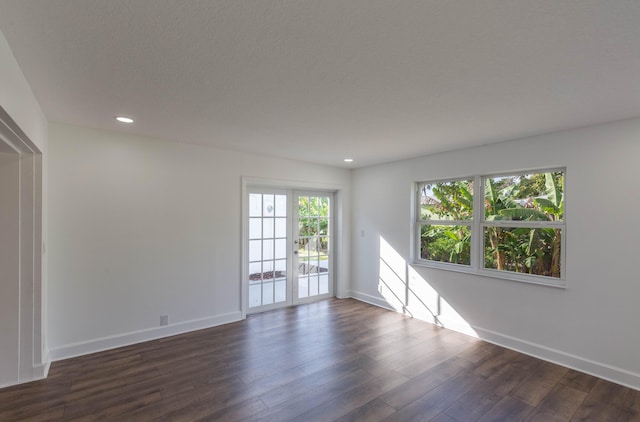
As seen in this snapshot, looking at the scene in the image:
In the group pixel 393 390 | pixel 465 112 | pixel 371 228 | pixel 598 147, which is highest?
pixel 465 112

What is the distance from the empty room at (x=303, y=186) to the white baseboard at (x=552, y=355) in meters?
0.02

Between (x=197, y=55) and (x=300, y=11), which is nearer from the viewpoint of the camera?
(x=300, y=11)

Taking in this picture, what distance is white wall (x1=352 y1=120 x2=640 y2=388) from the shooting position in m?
2.81

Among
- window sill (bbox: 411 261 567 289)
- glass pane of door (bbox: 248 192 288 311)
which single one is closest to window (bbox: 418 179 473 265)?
window sill (bbox: 411 261 567 289)

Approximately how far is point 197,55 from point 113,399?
9.06 ft

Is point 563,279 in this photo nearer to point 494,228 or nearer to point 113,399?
point 494,228

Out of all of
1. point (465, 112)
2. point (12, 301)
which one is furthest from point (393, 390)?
point (12, 301)

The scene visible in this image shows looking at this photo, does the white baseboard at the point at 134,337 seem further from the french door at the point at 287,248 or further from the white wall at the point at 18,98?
the white wall at the point at 18,98

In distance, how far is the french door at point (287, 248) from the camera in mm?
4777

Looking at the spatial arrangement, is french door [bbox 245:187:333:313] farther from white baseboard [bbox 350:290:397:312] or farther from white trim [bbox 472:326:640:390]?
white trim [bbox 472:326:640:390]

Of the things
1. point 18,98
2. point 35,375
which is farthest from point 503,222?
point 35,375

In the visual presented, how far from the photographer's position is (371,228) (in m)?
5.36

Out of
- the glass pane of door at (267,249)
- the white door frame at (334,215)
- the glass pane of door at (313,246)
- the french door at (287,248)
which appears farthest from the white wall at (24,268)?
the glass pane of door at (313,246)

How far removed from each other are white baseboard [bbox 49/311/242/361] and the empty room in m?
0.02
